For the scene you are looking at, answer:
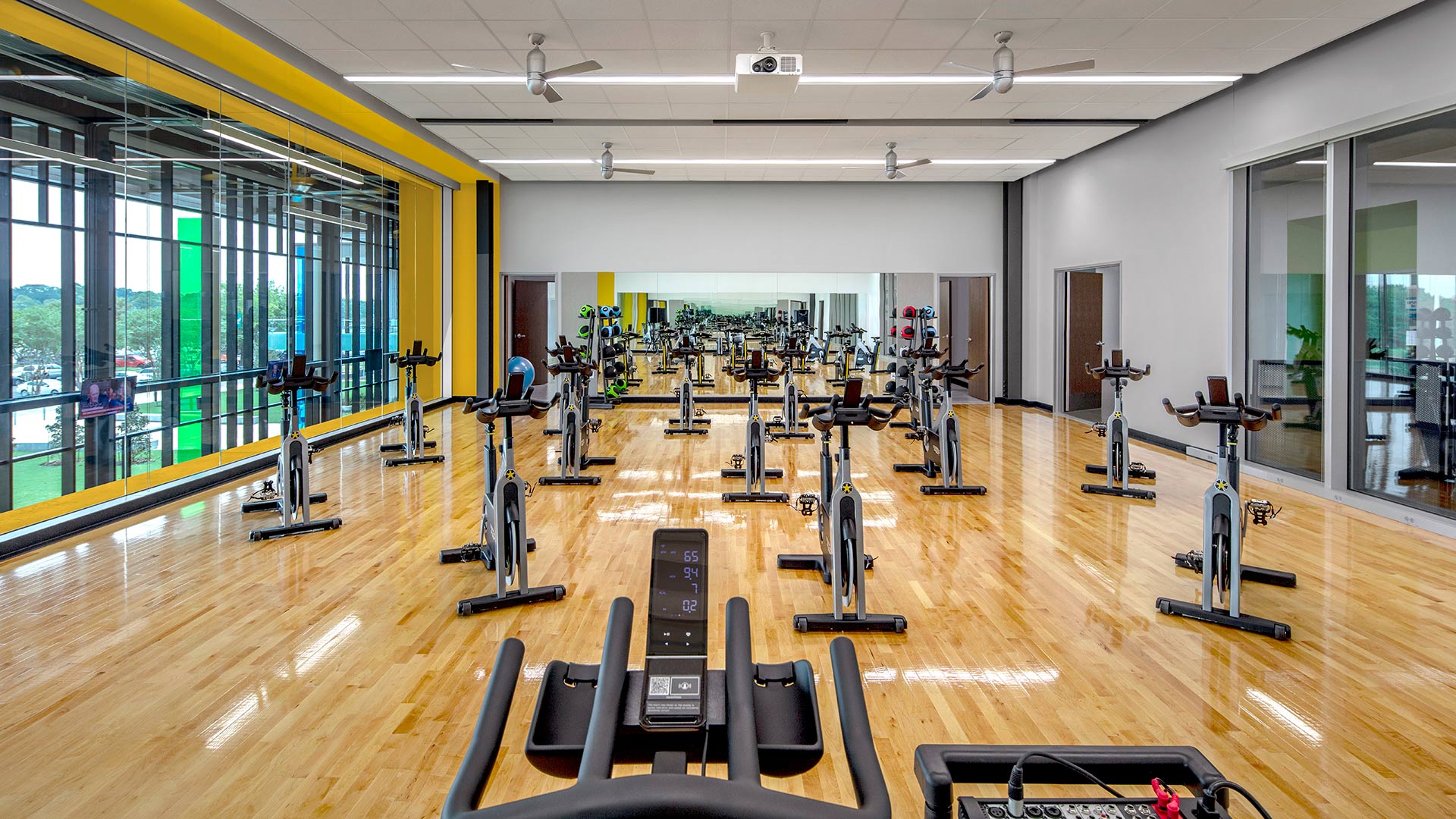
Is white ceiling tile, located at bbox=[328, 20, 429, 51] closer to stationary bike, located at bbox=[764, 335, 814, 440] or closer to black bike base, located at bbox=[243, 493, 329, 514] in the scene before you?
black bike base, located at bbox=[243, 493, 329, 514]

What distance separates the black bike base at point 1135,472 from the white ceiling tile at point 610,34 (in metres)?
4.96

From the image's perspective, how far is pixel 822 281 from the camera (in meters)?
13.3

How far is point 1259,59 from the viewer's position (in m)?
6.60

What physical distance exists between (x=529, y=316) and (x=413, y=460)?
227 inches

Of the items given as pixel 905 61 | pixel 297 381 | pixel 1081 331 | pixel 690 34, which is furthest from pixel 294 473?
pixel 1081 331

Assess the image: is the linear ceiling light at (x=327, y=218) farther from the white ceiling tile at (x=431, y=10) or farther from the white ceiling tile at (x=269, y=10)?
the white ceiling tile at (x=431, y=10)

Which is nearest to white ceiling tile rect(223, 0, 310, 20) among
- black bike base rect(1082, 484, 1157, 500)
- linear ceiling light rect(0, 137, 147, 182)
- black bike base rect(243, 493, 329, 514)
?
linear ceiling light rect(0, 137, 147, 182)

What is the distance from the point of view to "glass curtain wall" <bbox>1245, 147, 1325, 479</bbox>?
673 centimetres

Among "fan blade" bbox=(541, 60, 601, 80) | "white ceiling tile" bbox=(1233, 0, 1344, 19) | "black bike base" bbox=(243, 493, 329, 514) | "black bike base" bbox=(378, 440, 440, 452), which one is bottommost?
"black bike base" bbox=(243, 493, 329, 514)

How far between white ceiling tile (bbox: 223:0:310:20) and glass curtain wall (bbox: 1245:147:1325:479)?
7305 mm

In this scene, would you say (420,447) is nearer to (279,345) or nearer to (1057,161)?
(279,345)

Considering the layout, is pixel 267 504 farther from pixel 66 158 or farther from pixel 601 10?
pixel 601 10

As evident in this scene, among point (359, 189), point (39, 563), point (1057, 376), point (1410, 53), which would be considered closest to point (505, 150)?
point (359, 189)

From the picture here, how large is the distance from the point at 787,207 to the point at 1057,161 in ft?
12.2
